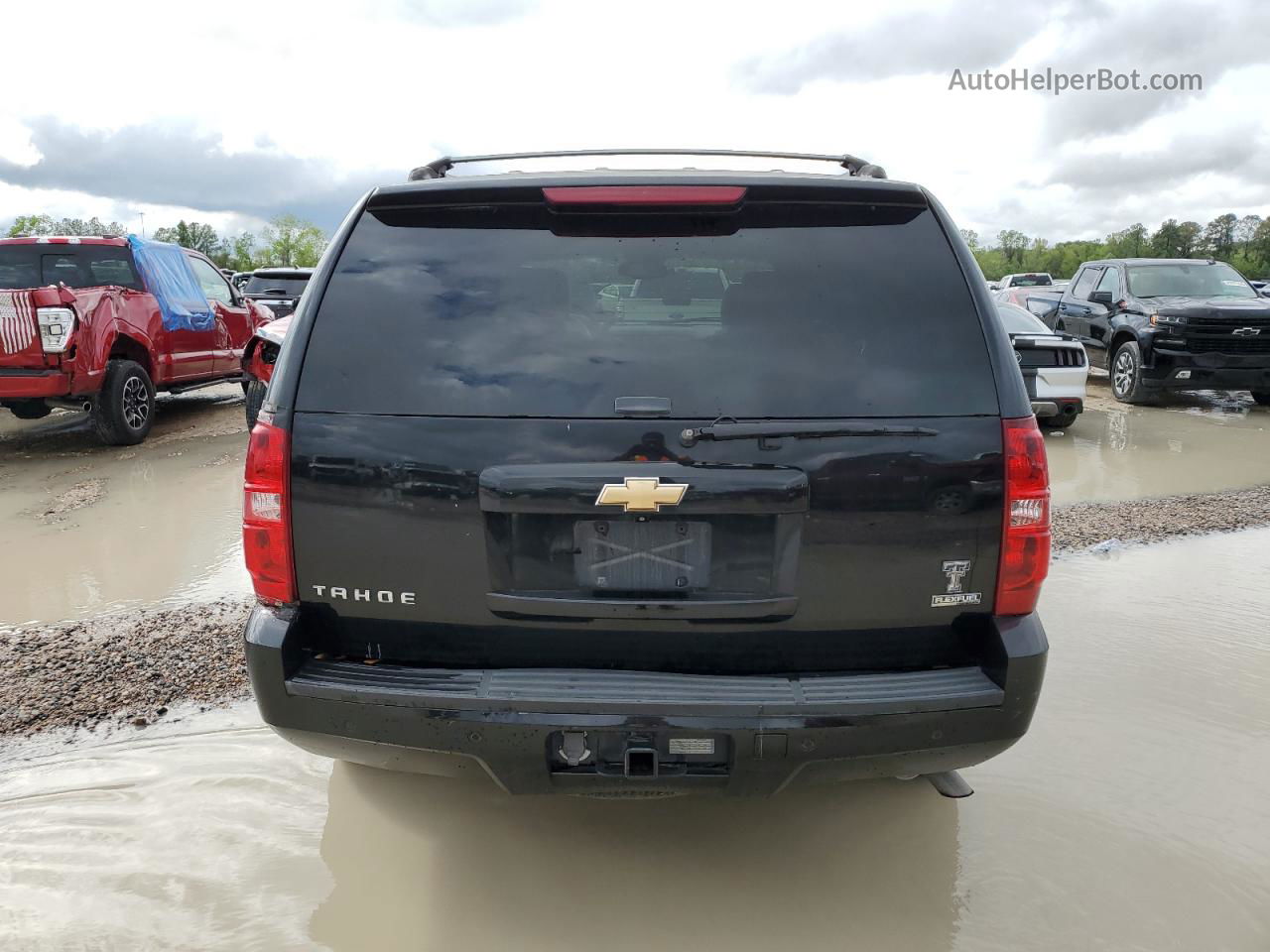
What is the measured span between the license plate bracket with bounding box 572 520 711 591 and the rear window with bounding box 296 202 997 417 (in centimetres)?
28

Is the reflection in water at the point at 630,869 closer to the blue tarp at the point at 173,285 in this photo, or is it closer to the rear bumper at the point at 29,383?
the rear bumper at the point at 29,383

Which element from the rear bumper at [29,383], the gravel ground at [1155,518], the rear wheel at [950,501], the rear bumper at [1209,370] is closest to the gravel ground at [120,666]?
the rear wheel at [950,501]

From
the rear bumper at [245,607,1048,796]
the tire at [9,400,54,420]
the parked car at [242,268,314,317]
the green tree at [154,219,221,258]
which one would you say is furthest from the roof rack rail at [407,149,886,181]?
the green tree at [154,219,221,258]

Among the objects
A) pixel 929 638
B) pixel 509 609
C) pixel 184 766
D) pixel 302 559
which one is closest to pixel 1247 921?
pixel 929 638

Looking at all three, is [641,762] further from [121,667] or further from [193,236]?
[193,236]

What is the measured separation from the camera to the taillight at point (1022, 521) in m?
2.27

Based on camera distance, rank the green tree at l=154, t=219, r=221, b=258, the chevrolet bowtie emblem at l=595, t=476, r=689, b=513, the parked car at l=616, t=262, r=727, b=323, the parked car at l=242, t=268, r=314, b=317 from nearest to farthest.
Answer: the chevrolet bowtie emblem at l=595, t=476, r=689, b=513
the parked car at l=616, t=262, r=727, b=323
the parked car at l=242, t=268, r=314, b=317
the green tree at l=154, t=219, r=221, b=258

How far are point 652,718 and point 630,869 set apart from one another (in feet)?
2.80

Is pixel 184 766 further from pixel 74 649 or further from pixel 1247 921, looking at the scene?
pixel 1247 921

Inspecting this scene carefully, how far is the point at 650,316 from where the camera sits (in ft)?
8.07

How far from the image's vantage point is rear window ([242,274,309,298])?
16281 millimetres

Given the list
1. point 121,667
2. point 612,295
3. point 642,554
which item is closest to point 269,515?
point 642,554

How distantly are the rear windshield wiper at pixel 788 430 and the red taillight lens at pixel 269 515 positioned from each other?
100cm

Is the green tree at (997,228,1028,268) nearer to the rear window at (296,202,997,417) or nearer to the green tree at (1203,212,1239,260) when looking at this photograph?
the green tree at (1203,212,1239,260)
